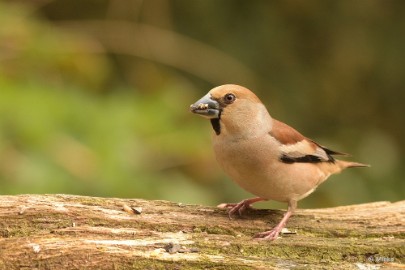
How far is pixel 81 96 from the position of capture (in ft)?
21.3

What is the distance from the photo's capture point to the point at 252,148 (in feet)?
16.1

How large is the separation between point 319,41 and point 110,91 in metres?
2.79

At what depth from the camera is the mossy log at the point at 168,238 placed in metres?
4.07

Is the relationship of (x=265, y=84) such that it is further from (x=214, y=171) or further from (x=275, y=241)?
(x=275, y=241)

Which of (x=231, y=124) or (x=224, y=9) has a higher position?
(x=224, y=9)

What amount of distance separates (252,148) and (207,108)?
377mm

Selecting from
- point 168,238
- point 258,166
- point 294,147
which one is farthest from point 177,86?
point 168,238

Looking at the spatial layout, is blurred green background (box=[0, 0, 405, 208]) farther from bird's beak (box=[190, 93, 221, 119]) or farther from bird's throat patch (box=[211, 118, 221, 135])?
bird's beak (box=[190, 93, 221, 119])

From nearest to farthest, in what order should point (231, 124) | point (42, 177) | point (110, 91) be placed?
point (231, 124) → point (42, 177) → point (110, 91)

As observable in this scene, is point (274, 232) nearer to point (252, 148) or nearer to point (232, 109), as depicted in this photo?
point (252, 148)

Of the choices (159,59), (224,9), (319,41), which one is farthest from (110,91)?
(319,41)

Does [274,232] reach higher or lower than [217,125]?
lower

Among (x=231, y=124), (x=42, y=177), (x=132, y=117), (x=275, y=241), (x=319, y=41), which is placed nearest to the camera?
(x=275, y=241)

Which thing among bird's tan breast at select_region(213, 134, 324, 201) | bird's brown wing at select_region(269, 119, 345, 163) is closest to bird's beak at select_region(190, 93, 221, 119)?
bird's tan breast at select_region(213, 134, 324, 201)
